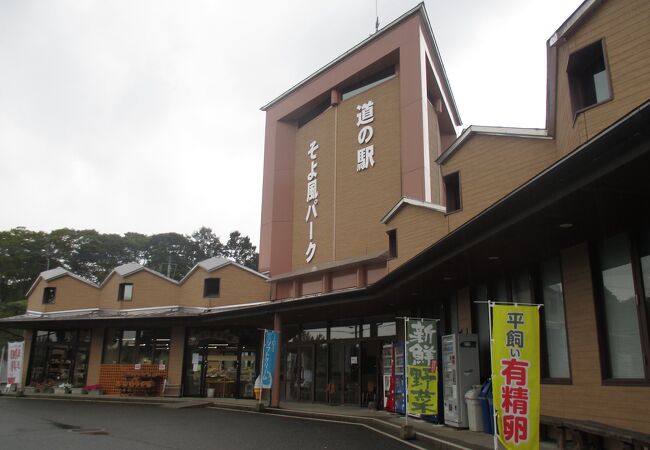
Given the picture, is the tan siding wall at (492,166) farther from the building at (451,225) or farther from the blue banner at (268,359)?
the blue banner at (268,359)

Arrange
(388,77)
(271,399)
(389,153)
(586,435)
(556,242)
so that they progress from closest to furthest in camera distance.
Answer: (586,435) < (556,242) < (271,399) < (389,153) < (388,77)

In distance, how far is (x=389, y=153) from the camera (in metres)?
21.9

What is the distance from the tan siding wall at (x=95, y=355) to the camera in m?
24.9

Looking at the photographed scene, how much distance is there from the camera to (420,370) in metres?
11.9

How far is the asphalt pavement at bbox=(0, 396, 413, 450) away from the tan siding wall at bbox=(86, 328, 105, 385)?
265 inches

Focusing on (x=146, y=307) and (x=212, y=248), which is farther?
(x=212, y=248)

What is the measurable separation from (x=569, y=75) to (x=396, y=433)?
807cm

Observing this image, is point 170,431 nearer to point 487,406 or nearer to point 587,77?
point 487,406

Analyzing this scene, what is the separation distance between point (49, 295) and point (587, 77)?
27740mm

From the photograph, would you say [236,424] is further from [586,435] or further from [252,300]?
[252,300]

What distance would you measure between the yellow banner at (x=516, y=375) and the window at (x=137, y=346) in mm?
19807

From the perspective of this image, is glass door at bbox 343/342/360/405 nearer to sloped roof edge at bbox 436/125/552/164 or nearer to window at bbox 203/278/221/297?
sloped roof edge at bbox 436/125/552/164

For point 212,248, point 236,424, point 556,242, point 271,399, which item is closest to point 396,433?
point 236,424

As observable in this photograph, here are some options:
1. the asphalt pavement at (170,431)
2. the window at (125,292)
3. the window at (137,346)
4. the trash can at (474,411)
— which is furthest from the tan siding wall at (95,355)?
the trash can at (474,411)
